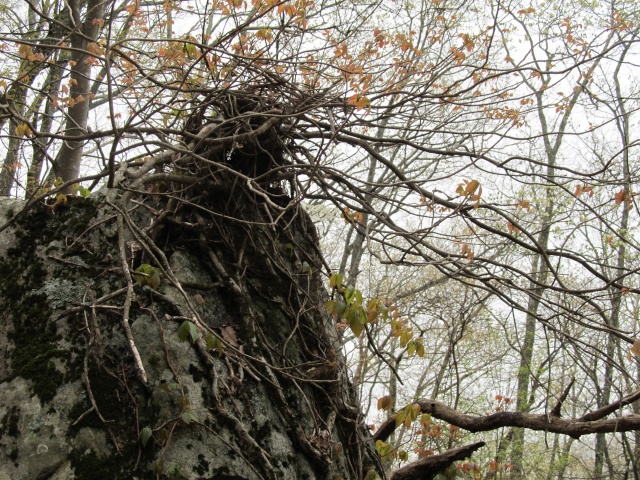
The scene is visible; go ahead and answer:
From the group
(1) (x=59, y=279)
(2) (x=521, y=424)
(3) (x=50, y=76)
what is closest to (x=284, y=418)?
(1) (x=59, y=279)

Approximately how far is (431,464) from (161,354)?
1.88 m

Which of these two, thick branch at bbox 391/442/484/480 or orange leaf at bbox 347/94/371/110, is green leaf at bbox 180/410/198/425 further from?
orange leaf at bbox 347/94/371/110

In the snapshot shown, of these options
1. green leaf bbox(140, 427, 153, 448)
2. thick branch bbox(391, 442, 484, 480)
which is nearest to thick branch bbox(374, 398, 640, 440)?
thick branch bbox(391, 442, 484, 480)

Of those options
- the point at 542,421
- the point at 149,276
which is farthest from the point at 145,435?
the point at 542,421

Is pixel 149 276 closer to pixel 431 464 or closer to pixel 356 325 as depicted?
pixel 356 325

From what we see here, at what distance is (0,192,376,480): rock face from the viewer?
2.12 meters

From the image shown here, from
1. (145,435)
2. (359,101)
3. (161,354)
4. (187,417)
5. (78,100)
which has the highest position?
(78,100)

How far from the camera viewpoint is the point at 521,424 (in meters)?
3.15

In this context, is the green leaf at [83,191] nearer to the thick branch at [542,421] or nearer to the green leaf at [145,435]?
the green leaf at [145,435]

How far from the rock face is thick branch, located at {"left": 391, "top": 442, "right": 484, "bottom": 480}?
0.32 meters

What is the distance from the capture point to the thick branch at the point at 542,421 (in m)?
2.88

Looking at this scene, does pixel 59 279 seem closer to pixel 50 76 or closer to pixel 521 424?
pixel 521 424

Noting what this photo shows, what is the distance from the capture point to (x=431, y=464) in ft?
10.6

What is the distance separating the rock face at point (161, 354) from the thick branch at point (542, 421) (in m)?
0.58
